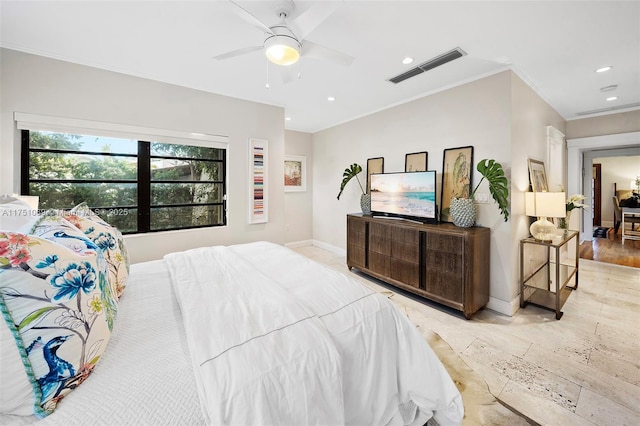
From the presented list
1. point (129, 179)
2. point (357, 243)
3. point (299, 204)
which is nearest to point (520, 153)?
point (357, 243)

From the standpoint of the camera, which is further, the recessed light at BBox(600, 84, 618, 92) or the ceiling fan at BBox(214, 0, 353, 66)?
the recessed light at BBox(600, 84, 618, 92)

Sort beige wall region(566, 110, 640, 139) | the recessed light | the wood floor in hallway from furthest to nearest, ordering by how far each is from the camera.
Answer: the wood floor in hallway, beige wall region(566, 110, 640, 139), the recessed light

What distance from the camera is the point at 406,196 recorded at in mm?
3496

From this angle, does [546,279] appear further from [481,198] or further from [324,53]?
[324,53]

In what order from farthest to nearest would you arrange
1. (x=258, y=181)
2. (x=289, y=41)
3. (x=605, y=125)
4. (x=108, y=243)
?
(x=605, y=125) < (x=258, y=181) < (x=289, y=41) < (x=108, y=243)

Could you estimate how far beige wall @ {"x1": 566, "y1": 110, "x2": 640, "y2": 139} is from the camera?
13.1 ft

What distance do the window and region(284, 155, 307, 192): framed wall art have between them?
6.93 ft

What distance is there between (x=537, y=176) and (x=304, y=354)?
12.5 ft

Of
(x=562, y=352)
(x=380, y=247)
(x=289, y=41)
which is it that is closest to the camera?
(x=289, y=41)

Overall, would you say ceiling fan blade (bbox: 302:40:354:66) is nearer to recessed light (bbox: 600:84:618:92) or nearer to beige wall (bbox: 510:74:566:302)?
beige wall (bbox: 510:74:566:302)

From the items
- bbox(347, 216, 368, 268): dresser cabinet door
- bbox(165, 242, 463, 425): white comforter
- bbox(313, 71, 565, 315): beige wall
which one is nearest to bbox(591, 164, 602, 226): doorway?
bbox(313, 71, 565, 315): beige wall

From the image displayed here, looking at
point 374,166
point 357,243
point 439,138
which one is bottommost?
point 357,243

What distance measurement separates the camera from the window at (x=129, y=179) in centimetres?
261

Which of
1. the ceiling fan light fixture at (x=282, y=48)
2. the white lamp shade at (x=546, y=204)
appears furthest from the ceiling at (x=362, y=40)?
the white lamp shade at (x=546, y=204)
